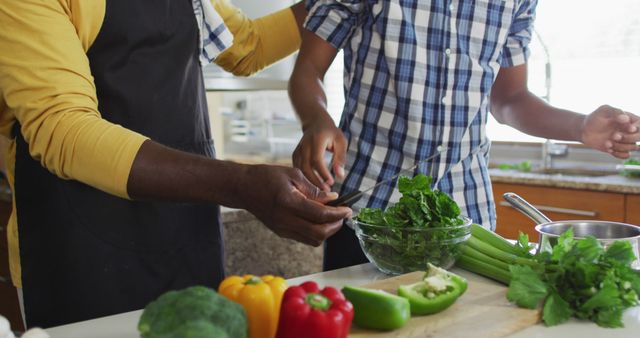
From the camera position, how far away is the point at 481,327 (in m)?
0.98

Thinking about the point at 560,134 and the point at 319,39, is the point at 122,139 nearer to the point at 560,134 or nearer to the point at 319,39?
the point at 319,39

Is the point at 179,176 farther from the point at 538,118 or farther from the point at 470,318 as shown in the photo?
the point at 538,118

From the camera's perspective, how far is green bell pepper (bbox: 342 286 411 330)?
932 mm

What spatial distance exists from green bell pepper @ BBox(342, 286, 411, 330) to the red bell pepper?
0.26 feet

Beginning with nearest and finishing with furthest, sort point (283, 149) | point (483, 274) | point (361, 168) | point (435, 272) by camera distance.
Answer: point (435, 272) < point (483, 274) < point (361, 168) < point (283, 149)

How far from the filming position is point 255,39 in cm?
163

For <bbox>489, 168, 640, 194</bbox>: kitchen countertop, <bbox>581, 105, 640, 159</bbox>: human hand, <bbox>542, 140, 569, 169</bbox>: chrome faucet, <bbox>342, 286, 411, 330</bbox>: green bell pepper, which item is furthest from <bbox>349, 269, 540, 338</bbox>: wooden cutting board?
<bbox>542, 140, 569, 169</bbox>: chrome faucet

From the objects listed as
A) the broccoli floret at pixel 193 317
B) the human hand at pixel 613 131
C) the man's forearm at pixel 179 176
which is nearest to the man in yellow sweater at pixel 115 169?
the man's forearm at pixel 179 176

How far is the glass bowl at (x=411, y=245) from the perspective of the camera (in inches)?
47.2

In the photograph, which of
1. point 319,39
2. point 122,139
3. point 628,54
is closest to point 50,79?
point 122,139

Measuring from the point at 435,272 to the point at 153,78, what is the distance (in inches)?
26.2

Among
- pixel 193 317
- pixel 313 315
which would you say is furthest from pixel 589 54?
pixel 193 317

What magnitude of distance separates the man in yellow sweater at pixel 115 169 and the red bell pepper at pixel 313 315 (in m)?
0.18

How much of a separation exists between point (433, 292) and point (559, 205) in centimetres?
192
